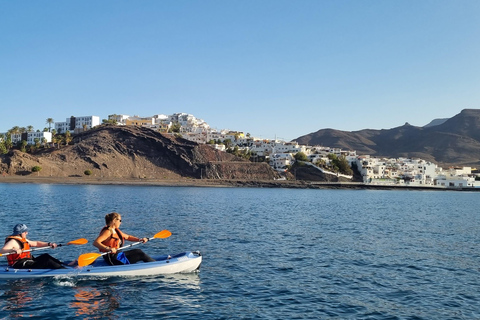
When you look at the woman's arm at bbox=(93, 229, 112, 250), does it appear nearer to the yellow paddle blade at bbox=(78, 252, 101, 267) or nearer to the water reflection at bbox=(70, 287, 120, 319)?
the yellow paddle blade at bbox=(78, 252, 101, 267)

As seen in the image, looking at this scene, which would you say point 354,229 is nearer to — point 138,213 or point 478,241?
point 478,241

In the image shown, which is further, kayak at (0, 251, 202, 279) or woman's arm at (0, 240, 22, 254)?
kayak at (0, 251, 202, 279)

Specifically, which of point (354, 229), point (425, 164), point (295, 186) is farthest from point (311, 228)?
point (425, 164)

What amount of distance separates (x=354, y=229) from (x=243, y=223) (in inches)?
364

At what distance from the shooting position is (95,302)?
14.2 meters

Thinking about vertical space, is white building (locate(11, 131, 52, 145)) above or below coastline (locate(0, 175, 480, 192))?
above

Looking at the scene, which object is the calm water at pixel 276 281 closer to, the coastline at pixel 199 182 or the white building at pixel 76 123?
the coastline at pixel 199 182

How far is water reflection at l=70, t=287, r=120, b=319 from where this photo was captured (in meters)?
13.1

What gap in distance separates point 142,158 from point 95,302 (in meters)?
124

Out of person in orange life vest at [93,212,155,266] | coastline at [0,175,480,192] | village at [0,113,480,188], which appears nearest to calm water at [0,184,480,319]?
person in orange life vest at [93,212,155,266]

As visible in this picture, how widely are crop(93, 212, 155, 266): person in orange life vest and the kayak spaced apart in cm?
28

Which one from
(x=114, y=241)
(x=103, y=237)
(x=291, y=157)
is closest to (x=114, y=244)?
(x=114, y=241)

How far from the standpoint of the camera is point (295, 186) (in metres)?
128

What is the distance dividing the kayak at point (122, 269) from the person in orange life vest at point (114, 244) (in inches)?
11.1
